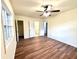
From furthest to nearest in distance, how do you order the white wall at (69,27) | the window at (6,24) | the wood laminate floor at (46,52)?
the white wall at (69,27)
the wood laminate floor at (46,52)
the window at (6,24)

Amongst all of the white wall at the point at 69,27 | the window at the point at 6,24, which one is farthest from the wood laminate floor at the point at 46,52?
the window at the point at 6,24

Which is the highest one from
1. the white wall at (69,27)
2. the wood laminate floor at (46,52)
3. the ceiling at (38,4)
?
the ceiling at (38,4)

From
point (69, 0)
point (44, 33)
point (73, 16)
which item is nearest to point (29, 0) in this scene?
point (69, 0)

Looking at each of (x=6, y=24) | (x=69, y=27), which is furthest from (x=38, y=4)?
(x=69, y=27)

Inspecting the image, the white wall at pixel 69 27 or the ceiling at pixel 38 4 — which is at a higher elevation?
the ceiling at pixel 38 4

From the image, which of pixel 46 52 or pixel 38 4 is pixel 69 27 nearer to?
pixel 46 52

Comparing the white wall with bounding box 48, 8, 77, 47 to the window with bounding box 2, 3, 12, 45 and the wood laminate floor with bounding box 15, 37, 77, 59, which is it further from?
the window with bounding box 2, 3, 12, 45

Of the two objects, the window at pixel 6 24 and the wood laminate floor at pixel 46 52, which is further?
the wood laminate floor at pixel 46 52

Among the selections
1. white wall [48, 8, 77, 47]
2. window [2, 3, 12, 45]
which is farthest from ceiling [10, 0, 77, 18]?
window [2, 3, 12, 45]

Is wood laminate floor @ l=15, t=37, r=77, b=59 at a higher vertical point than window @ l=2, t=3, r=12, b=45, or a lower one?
lower

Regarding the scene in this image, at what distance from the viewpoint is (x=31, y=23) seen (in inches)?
365

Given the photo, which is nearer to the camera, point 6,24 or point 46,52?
point 6,24

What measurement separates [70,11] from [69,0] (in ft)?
6.79

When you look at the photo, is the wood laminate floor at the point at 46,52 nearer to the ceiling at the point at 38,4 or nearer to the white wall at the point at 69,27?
the white wall at the point at 69,27
